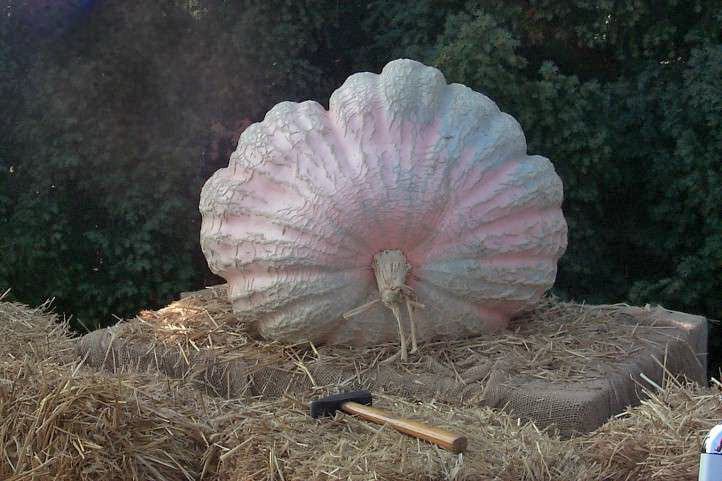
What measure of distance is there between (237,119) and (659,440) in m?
4.04

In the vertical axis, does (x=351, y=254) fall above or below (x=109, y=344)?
above

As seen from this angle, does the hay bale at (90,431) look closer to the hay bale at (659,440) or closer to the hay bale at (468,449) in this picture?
the hay bale at (468,449)

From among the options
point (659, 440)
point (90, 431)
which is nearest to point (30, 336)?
point (90, 431)

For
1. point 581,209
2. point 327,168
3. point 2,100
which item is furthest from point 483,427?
point 2,100

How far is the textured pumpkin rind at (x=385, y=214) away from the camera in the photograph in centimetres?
328

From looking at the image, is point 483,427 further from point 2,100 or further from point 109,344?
point 2,100

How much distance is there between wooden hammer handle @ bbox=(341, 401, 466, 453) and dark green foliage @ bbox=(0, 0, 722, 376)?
3.14 metres

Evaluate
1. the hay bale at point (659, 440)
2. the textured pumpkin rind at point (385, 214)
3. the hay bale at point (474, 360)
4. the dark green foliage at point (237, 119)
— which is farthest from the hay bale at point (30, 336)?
the hay bale at point (659, 440)

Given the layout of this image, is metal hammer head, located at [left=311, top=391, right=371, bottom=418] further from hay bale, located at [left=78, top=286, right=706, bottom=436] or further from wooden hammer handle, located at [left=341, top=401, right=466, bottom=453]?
hay bale, located at [left=78, top=286, right=706, bottom=436]

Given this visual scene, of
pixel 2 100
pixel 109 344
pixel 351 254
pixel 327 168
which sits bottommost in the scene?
pixel 109 344

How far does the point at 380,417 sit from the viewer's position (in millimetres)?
2430

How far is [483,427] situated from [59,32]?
13.5ft

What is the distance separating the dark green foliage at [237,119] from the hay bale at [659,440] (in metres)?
2.88

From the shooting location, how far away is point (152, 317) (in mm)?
3879
